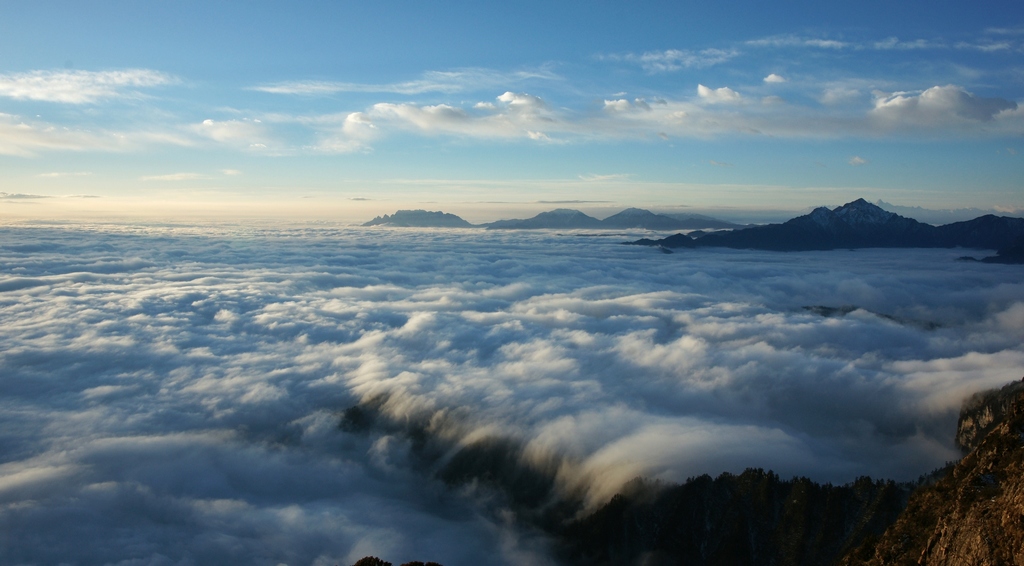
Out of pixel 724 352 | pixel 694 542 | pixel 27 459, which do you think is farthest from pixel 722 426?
pixel 27 459

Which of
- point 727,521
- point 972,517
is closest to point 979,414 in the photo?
point 727,521

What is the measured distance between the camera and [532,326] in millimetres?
174500

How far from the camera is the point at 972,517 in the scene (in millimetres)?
21766

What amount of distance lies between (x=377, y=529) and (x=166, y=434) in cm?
5250

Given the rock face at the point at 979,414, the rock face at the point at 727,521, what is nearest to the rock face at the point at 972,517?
the rock face at the point at 727,521

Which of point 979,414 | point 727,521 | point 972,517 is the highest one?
point 972,517

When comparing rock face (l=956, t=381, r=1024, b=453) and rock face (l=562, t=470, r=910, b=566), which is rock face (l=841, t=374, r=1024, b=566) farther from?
rock face (l=956, t=381, r=1024, b=453)

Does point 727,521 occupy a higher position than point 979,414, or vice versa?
point 979,414

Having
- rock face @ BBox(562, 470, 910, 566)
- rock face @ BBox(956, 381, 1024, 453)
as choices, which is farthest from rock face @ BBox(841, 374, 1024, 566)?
rock face @ BBox(956, 381, 1024, 453)

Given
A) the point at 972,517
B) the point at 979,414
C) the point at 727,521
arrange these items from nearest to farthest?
the point at 972,517, the point at 727,521, the point at 979,414

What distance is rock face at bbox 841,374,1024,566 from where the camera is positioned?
2006 cm

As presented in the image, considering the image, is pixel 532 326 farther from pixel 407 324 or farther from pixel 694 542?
pixel 694 542

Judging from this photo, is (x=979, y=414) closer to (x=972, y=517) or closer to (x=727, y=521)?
(x=727, y=521)

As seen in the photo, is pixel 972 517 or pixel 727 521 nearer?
pixel 972 517
